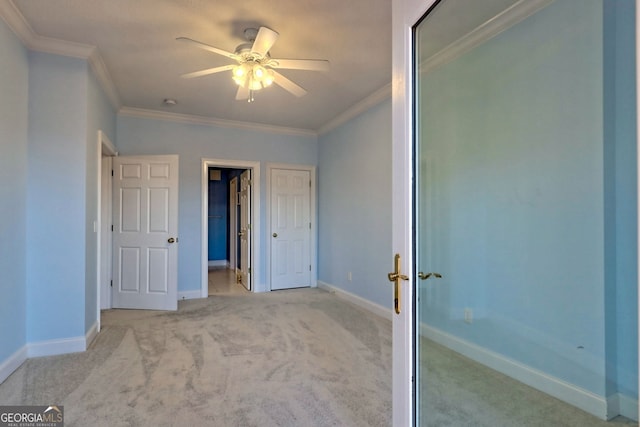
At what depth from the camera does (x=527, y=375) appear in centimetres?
211

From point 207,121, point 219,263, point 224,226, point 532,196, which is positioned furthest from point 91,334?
point 224,226

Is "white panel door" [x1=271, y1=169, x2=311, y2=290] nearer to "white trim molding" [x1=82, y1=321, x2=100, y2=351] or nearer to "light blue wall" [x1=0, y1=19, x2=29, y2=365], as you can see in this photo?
"white trim molding" [x1=82, y1=321, x2=100, y2=351]

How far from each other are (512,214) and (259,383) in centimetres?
210

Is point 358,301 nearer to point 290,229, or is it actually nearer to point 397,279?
point 290,229

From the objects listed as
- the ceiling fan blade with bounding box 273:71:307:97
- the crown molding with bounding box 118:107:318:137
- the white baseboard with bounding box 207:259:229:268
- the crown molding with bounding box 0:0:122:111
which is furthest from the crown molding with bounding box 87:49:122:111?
the white baseboard with bounding box 207:259:229:268

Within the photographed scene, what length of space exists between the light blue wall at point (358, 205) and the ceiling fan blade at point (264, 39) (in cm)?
191

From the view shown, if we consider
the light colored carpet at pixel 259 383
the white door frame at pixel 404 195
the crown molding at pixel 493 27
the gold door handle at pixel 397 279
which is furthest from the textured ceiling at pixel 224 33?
the light colored carpet at pixel 259 383

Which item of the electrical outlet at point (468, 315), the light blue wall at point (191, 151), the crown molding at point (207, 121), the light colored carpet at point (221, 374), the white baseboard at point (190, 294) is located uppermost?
the crown molding at point (207, 121)

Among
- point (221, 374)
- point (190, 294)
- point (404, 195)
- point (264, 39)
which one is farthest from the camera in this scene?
point (190, 294)

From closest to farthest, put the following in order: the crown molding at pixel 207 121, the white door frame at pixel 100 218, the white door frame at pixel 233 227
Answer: the white door frame at pixel 100 218, the crown molding at pixel 207 121, the white door frame at pixel 233 227

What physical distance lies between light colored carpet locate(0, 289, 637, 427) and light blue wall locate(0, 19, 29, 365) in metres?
0.40

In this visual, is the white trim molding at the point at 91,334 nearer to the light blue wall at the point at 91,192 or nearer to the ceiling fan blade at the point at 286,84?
the light blue wall at the point at 91,192

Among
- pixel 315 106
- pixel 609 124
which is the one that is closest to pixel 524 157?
pixel 609 124

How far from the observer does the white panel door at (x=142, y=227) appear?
4.18 metres
